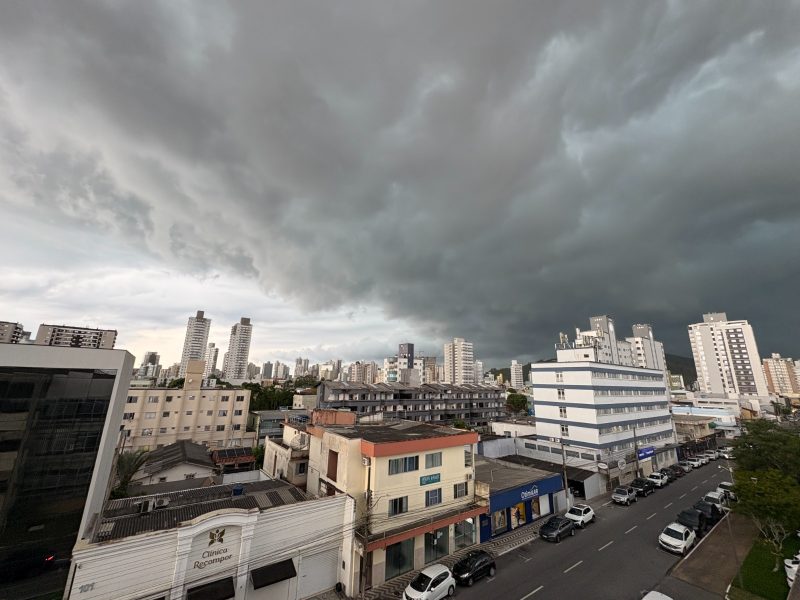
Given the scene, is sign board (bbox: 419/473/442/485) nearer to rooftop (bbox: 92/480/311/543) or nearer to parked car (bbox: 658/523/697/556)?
rooftop (bbox: 92/480/311/543)

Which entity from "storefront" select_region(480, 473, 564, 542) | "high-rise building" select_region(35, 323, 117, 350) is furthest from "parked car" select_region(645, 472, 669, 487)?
"high-rise building" select_region(35, 323, 117, 350)

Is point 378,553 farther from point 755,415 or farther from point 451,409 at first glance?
point 755,415

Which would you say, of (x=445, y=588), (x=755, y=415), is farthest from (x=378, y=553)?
(x=755, y=415)

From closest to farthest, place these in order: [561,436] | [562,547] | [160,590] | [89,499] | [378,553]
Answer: [160,590], [89,499], [378,553], [562,547], [561,436]

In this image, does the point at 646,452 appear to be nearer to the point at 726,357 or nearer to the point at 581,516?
the point at 581,516

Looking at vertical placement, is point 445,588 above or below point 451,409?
below

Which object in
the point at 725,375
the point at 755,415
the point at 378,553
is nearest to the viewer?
the point at 378,553
